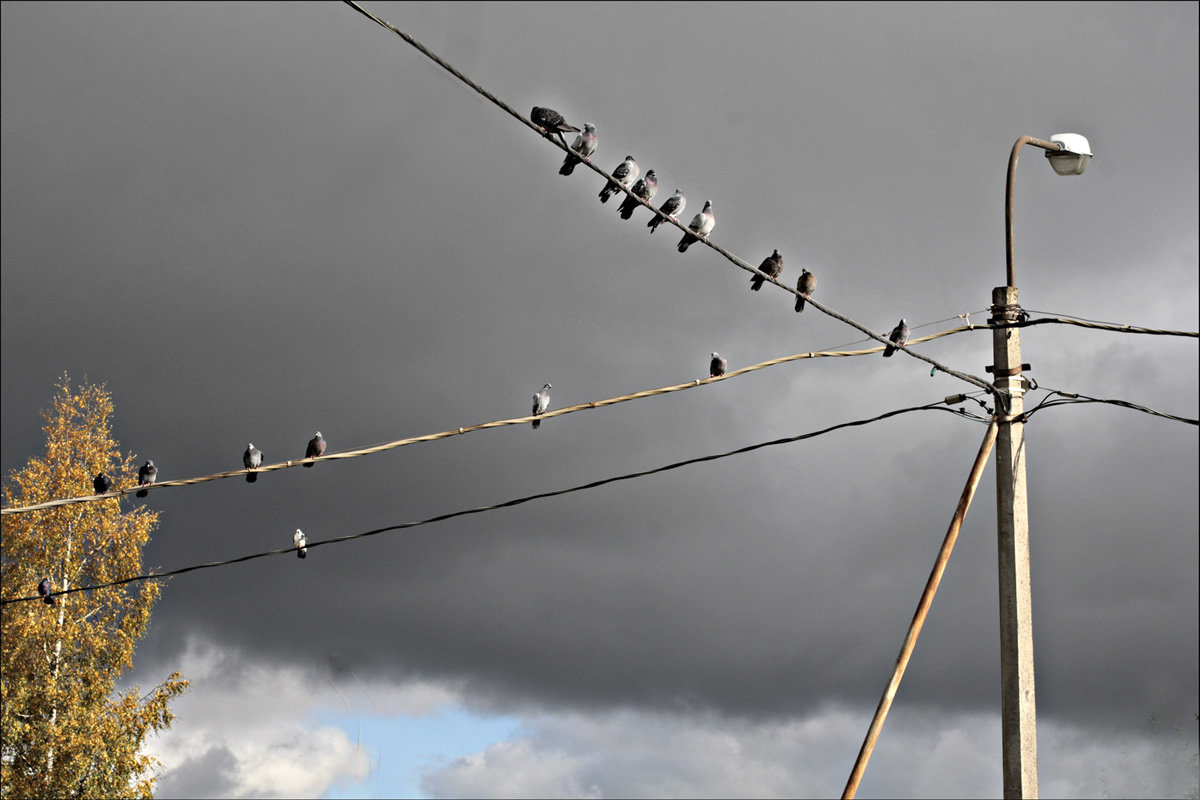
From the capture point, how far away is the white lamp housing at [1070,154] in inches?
527

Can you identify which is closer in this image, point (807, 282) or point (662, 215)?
point (662, 215)

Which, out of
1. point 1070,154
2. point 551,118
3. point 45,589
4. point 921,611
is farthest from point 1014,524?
point 45,589

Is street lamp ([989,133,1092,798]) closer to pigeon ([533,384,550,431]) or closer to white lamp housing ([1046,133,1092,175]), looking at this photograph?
white lamp housing ([1046,133,1092,175])

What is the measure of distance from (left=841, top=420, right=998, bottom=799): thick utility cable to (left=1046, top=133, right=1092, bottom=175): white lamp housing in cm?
312

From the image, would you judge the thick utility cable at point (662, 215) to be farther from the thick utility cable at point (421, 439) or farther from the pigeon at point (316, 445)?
the pigeon at point (316, 445)

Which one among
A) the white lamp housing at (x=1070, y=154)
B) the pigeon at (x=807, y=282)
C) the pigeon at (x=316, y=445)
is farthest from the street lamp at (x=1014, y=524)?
the pigeon at (x=316, y=445)

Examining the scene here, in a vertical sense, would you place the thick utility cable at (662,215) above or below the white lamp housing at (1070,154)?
below

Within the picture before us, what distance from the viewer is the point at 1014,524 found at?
11734mm

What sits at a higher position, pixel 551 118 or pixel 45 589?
pixel 551 118

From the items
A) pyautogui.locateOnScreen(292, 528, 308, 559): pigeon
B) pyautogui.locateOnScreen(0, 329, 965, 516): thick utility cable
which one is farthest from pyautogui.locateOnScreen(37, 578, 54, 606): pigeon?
pyautogui.locateOnScreen(0, 329, 965, 516): thick utility cable

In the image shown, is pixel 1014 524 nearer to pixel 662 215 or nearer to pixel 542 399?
pixel 662 215

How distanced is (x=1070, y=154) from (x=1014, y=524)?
13.8ft

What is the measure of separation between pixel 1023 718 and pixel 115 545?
23.1m

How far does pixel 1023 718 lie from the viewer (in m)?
11.0
